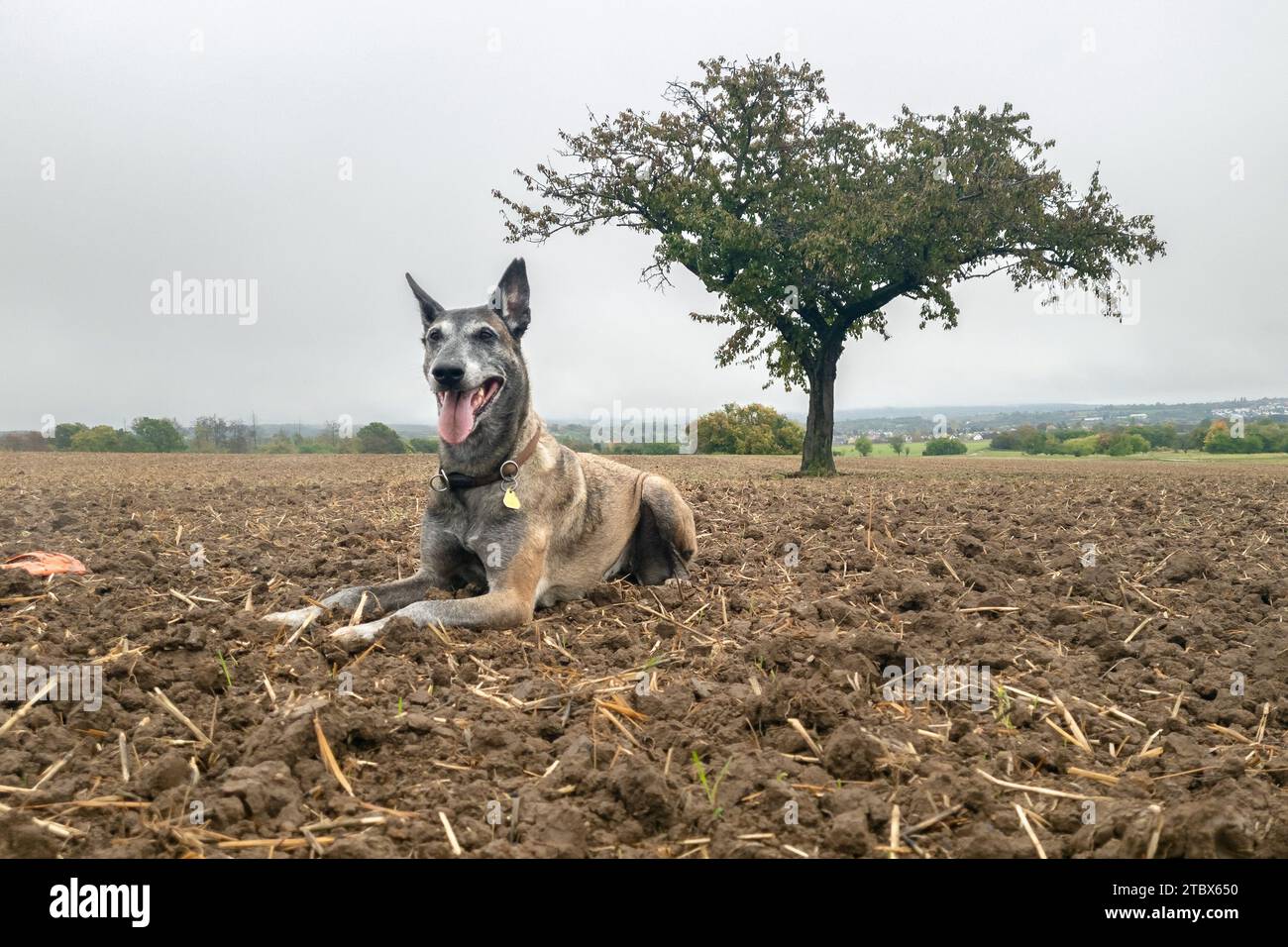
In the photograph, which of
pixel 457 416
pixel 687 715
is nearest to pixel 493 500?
pixel 457 416

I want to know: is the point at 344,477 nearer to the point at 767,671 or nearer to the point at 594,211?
the point at 594,211

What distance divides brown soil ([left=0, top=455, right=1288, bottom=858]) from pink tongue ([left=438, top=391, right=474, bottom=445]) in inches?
51.4

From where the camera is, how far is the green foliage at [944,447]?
41.0 metres

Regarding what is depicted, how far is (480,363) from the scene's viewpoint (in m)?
5.73

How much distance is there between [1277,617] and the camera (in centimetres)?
586

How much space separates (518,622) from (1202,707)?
369 cm

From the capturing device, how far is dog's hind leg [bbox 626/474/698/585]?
7.16 meters

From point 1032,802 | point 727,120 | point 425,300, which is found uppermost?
point 727,120

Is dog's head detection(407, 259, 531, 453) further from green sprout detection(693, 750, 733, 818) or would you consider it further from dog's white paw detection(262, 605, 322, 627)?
green sprout detection(693, 750, 733, 818)

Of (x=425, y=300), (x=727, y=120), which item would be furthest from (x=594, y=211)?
(x=425, y=300)

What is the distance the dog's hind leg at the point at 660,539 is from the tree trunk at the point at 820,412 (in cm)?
1844

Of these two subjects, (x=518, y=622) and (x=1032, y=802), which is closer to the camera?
(x=1032, y=802)

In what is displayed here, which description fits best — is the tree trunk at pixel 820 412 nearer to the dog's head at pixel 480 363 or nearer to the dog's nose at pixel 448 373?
the dog's head at pixel 480 363
